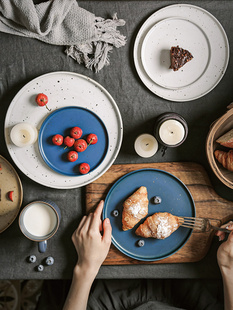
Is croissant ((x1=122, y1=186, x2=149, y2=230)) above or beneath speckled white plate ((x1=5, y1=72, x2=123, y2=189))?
beneath

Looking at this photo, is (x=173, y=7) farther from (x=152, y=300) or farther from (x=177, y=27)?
(x=152, y=300)

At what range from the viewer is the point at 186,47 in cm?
127

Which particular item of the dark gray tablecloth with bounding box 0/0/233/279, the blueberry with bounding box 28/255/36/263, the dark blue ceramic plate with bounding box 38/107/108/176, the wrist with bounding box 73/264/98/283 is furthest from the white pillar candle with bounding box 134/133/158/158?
the blueberry with bounding box 28/255/36/263

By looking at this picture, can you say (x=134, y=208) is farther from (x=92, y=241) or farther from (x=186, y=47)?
(x=186, y=47)

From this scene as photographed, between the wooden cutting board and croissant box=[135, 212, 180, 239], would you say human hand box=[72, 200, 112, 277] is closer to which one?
the wooden cutting board

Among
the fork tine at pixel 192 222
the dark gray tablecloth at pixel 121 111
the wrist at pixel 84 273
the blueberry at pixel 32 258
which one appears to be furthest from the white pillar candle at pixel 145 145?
the blueberry at pixel 32 258

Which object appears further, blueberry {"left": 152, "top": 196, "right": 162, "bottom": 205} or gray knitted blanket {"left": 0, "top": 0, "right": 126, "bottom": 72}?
blueberry {"left": 152, "top": 196, "right": 162, "bottom": 205}

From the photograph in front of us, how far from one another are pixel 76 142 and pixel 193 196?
25.5 inches

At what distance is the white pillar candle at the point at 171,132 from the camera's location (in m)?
1.17

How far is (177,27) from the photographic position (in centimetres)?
126

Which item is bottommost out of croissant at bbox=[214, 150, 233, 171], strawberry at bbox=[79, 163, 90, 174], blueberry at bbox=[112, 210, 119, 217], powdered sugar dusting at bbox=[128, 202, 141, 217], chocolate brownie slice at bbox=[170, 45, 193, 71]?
blueberry at bbox=[112, 210, 119, 217]

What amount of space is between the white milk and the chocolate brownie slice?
92 centimetres

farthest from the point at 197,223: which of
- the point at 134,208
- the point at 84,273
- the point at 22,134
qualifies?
the point at 22,134

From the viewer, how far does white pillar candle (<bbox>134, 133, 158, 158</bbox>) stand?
4.20 ft
